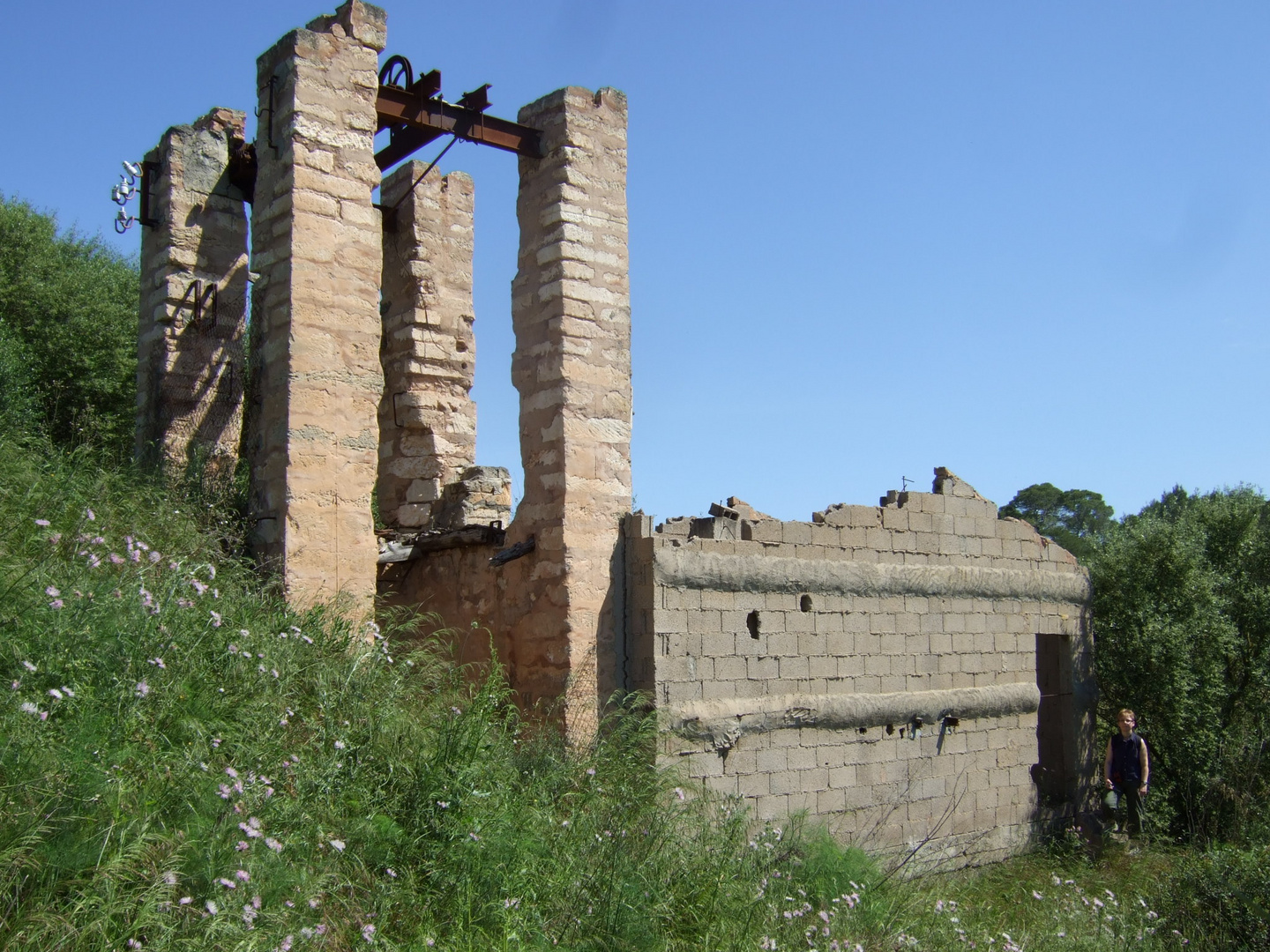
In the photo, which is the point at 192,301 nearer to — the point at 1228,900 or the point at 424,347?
the point at 424,347

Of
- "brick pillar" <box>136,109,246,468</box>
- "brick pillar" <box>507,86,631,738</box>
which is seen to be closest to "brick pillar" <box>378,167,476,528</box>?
"brick pillar" <box>136,109,246,468</box>

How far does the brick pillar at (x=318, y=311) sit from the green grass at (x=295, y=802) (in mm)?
481

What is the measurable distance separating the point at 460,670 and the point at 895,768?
13.0 ft

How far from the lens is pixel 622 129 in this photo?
9.05 m

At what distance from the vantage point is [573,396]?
27.4 feet

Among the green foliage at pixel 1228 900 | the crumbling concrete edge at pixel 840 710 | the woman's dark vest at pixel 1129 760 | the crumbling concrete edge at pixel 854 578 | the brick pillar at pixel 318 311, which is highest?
the brick pillar at pixel 318 311

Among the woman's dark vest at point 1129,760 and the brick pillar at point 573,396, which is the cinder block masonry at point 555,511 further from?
the woman's dark vest at point 1129,760

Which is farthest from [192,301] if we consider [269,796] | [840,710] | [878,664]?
[878,664]

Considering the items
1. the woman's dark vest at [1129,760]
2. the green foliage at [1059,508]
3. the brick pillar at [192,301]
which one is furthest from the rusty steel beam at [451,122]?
the green foliage at [1059,508]

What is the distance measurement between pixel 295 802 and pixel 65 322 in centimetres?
1278

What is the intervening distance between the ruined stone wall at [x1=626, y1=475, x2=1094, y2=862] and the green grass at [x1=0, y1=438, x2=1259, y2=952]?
0.73 m

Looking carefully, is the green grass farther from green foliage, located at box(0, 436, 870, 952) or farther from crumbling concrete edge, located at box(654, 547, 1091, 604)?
crumbling concrete edge, located at box(654, 547, 1091, 604)

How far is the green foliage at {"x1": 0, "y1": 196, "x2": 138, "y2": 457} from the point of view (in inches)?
563

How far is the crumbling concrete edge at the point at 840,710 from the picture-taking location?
26.4 feet
